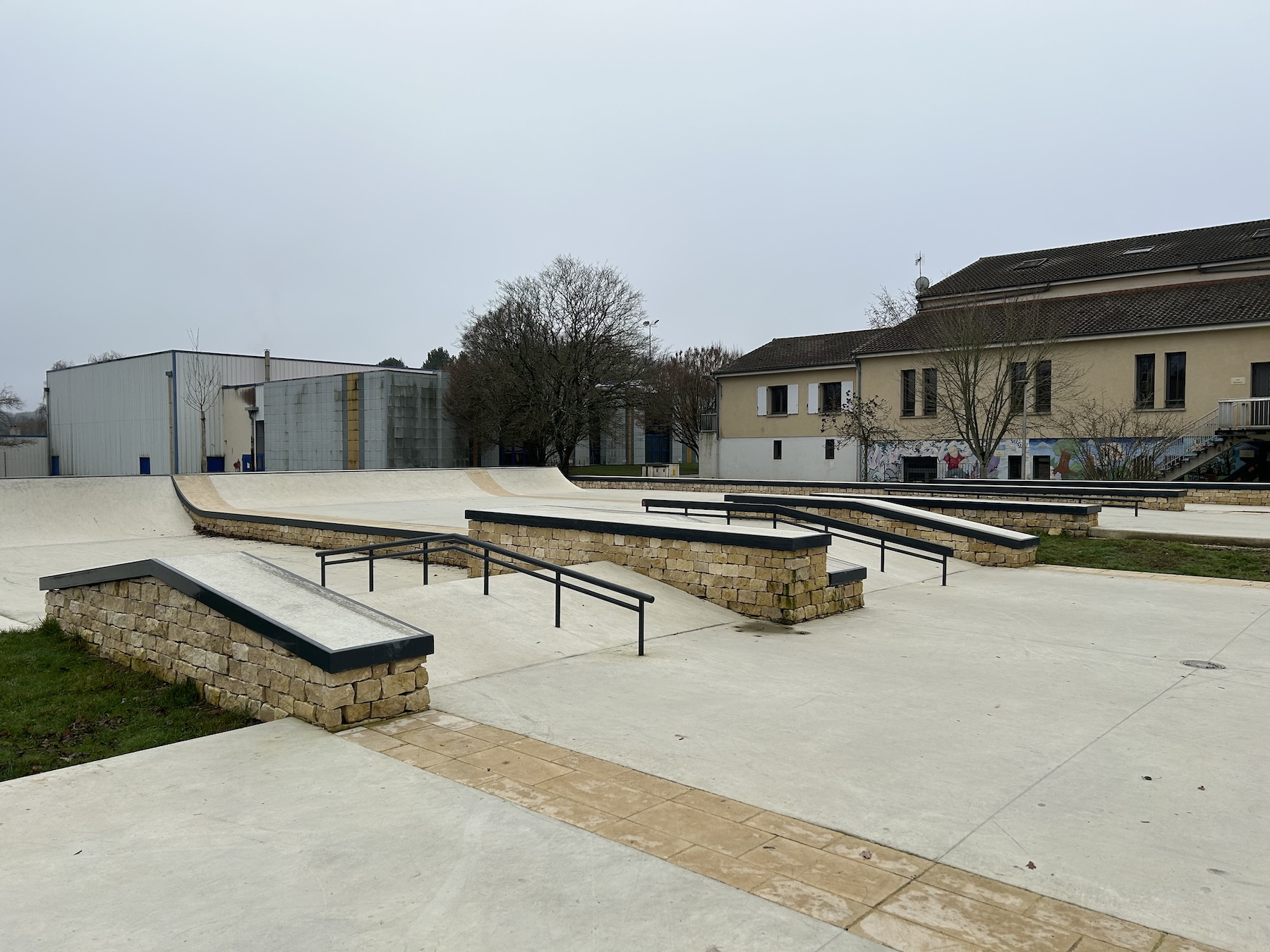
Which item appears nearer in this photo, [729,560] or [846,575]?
[729,560]

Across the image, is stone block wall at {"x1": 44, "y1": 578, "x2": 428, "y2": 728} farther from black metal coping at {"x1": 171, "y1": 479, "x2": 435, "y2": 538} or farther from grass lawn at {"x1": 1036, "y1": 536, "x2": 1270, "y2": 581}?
grass lawn at {"x1": 1036, "y1": 536, "x2": 1270, "y2": 581}

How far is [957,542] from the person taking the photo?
13.1 m

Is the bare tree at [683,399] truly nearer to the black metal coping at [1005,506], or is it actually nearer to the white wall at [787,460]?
the white wall at [787,460]

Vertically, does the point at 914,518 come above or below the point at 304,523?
above

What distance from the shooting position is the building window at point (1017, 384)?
3203 cm

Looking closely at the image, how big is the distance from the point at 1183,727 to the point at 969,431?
29.3 metres

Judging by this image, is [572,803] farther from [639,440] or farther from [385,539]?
[639,440]

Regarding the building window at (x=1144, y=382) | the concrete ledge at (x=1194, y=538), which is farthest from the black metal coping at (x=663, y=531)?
the building window at (x=1144, y=382)

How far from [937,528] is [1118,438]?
21.9 meters

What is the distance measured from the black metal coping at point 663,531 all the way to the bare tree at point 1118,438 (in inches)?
902

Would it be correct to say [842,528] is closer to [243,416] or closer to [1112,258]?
[1112,258]

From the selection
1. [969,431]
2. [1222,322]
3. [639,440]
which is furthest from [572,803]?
[639,440]

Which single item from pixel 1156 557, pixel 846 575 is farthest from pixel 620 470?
pixel 846 575

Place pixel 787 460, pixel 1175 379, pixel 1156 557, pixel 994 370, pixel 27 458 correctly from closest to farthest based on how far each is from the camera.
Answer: pixel 1156 557, pixel 1175 379, pixel 994 370, pixel 787 460, pixel 27 458
